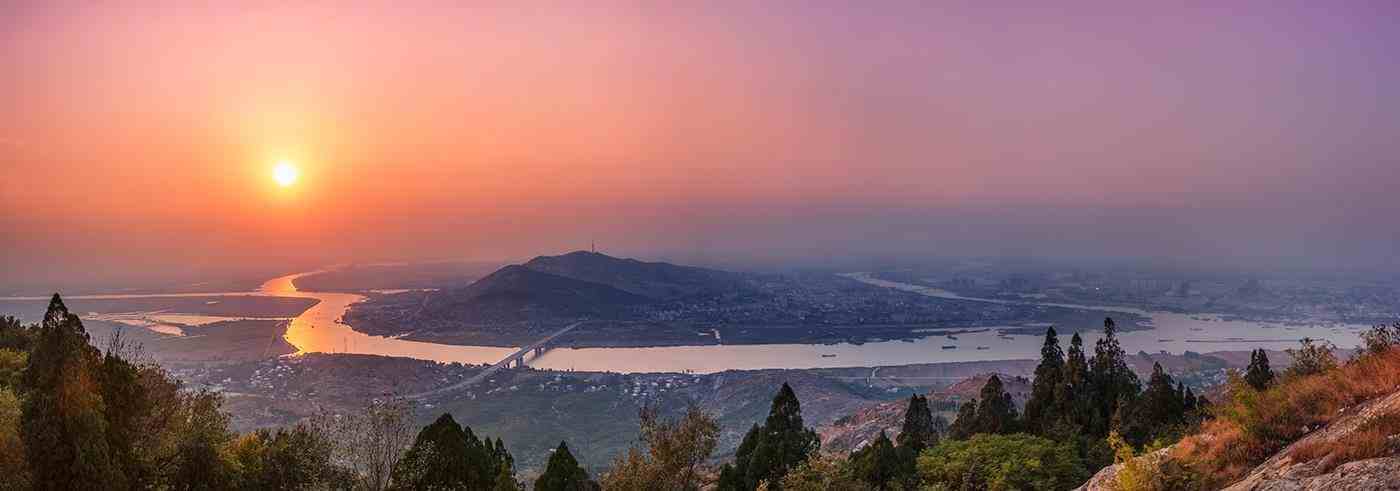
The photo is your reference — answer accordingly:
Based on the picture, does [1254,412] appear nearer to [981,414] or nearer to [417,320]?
[981,414]

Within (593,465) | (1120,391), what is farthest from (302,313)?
(1120,391)

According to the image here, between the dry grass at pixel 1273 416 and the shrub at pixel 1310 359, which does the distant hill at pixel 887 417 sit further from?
the dry grass at pixel 1273 416

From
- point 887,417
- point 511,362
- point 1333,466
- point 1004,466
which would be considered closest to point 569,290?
point 511,362

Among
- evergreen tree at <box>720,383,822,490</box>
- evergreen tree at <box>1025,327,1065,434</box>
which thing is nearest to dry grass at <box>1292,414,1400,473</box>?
evergreen tree at <box>720,383,822,490</box>

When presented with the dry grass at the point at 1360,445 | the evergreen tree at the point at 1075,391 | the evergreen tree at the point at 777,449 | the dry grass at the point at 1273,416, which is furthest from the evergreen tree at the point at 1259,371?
the dry grass at the point at 1360,445

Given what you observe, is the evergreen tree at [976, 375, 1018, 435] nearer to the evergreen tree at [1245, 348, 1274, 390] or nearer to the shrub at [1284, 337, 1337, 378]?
the evergreen tree at [1245, 348, 1274, 390]

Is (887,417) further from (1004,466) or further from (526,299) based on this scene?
(526,299)
